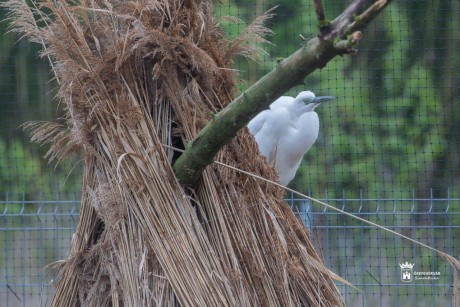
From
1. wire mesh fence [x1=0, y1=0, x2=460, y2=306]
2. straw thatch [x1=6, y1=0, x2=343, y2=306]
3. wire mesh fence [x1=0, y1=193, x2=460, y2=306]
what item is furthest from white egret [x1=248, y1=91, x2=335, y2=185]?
Result: straw thatch [x1=6, y1=0, x2=343, y2=306]

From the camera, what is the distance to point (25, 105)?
22.3 ft

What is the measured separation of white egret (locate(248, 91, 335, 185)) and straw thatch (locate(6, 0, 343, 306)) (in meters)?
1.97

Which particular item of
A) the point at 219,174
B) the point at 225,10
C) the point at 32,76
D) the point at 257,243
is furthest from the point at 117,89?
the point at 32,76

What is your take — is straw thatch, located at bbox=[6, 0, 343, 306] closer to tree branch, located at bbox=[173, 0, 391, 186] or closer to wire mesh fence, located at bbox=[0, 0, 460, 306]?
tree branch, located at bbox=[173, 0, 391, 186]

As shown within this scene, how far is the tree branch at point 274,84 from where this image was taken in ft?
5.03

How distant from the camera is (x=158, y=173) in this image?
7.00ft

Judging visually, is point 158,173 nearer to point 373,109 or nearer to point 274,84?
point 274,84

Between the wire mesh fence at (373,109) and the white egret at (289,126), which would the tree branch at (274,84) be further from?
the wire mesh fence at (373,109)

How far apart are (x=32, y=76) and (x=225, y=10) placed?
5.73 feet

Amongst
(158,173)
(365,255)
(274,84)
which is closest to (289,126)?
(365,255)

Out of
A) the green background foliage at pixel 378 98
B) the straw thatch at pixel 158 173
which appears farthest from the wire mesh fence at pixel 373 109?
the straw thatch at pixel 158 173

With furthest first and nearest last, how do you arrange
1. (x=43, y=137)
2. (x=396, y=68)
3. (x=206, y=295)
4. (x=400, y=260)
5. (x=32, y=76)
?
(x=32, y=76)
(x=396, y=68)
(x=400, y=260)
(x=43, y=137)
(x=206, y=295)

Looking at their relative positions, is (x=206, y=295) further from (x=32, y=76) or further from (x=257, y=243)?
(x=32, y=76)

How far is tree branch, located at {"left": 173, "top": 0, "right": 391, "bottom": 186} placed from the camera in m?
1.53
